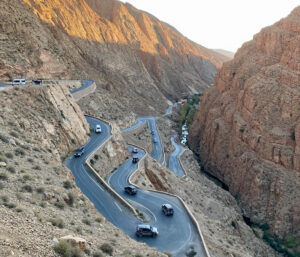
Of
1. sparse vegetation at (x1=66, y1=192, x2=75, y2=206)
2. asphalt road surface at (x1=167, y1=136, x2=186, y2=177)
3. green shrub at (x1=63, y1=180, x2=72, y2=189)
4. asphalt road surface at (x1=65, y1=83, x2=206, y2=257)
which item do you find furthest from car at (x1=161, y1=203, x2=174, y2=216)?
asphalt road surface at (x1=167, y1=136, x2=186, y2=177)

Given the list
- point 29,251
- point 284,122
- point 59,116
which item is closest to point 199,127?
point 284,122

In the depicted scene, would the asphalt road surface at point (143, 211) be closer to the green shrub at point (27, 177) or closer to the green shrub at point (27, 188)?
the green shrub at point (27, 177)

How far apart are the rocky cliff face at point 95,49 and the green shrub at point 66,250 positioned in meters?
29.4

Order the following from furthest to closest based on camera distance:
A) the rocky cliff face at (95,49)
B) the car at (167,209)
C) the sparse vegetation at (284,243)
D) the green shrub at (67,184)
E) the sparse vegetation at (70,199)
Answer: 1. the rocky cliff face at (95,49)
2. the sparse vegetation at (284,243)
3. the car at (167,209)
4. the green shrub at (67,184)
5. the sparse vegetation at (70,199)

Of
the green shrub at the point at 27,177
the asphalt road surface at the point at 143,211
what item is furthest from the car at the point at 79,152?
the green shrub at the point at 27,177

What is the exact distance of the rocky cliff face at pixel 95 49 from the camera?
41.5 metres

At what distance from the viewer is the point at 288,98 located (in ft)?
132

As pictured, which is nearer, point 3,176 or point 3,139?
point 3,176

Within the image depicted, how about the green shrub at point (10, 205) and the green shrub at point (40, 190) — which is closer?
the green shrub at point (10, 205)

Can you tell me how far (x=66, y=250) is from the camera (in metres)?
9.05

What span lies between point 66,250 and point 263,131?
36.6 metres

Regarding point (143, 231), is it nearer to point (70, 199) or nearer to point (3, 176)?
point (70, 199)

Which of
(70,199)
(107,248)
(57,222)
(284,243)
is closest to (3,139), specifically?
(70,199)

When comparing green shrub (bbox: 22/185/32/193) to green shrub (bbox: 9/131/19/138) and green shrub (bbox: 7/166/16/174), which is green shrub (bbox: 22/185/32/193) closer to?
green shrub (bbox: 7/166/16/174)
